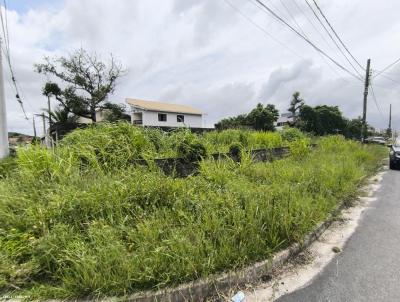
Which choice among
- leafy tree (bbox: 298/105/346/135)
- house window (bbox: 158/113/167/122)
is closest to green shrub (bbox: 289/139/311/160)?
house window (bbox: 158/113/167/122)

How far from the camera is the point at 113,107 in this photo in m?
Answer: 26.5

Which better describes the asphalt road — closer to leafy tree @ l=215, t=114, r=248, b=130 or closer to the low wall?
the low wall

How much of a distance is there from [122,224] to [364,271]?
118 inches

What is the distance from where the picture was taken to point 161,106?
34.3m

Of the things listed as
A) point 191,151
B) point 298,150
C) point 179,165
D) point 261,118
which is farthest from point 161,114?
point 179,165

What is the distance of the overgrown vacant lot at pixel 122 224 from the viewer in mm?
2584

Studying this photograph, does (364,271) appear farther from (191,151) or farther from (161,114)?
(161,114)

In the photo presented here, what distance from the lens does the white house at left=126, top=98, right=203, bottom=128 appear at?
31797 millimetres

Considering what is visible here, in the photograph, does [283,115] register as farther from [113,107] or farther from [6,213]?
[6,213]

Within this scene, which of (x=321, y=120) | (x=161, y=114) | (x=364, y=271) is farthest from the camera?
(x=321, y=120)

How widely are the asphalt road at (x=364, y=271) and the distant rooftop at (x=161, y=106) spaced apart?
2936 centimetres

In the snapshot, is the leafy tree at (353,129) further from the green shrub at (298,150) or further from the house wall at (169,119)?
the green shrub at (298,150)

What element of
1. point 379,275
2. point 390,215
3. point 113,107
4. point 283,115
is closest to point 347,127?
point 283,115

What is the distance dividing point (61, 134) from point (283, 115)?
62.2m
